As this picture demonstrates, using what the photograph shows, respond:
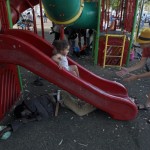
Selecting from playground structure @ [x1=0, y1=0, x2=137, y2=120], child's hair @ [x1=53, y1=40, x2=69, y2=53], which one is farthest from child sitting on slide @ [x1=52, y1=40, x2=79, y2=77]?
playground structure @ [x1=0, y1=0, x2=137, y2=120]

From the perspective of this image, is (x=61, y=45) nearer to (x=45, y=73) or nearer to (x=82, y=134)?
(x=45, y=73)

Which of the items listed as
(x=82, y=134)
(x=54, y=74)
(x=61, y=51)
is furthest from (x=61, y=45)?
(x=82, y=134)

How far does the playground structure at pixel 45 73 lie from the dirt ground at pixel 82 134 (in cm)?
20

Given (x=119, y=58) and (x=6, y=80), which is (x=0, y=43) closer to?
(x=6, y=80)

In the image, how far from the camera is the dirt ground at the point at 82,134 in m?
2.67

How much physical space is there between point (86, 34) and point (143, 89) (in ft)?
11.3

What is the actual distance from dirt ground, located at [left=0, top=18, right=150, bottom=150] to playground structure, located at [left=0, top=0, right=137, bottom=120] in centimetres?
20

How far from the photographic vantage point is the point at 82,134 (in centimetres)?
290

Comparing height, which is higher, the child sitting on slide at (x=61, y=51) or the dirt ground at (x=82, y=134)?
the child sitting on slide at (x=61, y=51)

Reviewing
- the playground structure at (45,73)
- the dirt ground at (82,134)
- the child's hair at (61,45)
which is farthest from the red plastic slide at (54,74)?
the child's hair at (61,45)

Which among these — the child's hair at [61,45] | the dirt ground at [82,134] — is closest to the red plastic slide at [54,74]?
the dirt ground at [82,134]

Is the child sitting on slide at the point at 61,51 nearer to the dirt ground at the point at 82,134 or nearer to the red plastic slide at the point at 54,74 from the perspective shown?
the red plastic slide at the point at 54,74

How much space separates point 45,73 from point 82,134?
0.99m

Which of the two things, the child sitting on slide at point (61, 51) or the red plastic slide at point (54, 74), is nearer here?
the red plastic slide at point (54, 74)
